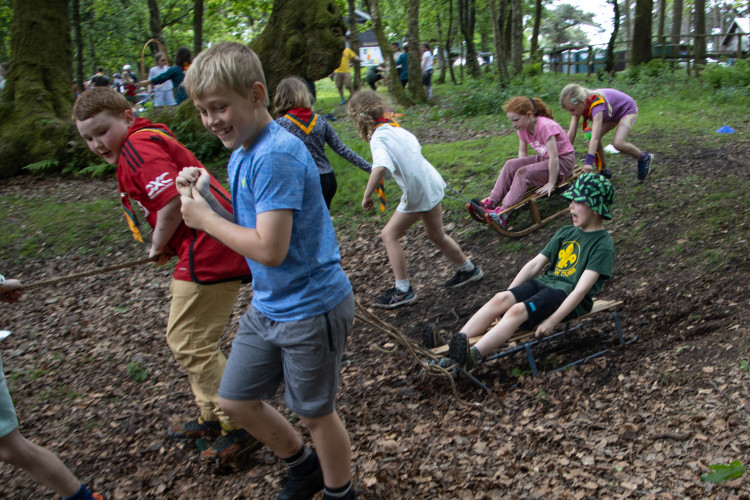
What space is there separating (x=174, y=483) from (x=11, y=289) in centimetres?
142

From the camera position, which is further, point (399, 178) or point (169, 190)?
point (399, 178)

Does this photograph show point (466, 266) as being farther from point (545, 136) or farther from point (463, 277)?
point (545, 136)

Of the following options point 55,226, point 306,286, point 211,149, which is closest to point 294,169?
point 306,286

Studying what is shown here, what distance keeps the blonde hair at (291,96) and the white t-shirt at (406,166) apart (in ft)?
2.85

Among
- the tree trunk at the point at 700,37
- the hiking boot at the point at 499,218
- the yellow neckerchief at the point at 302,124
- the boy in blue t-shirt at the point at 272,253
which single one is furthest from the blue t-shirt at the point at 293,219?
the tree trunk at the point at 700,37

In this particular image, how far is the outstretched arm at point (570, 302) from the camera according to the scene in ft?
13.5

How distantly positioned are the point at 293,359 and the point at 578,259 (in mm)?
2576

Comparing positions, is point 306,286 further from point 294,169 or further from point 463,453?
point 463,453

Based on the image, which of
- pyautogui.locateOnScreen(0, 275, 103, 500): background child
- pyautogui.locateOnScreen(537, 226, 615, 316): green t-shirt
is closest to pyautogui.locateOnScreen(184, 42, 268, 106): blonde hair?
pyautogui.locateOnScreen(0, 275, 103, 500): background child

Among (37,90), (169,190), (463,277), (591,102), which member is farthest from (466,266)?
(37,90)

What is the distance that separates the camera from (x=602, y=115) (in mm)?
7363

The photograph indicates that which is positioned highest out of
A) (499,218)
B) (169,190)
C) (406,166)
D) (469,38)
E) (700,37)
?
(469,38)

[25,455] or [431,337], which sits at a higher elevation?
[25,455]

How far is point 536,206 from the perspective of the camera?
6.73m
